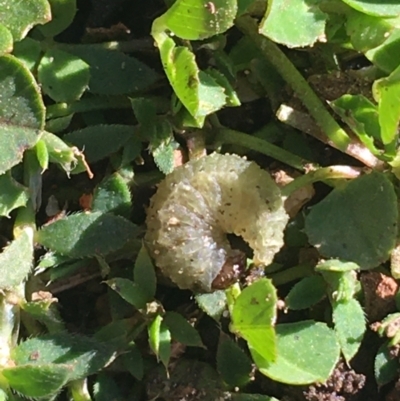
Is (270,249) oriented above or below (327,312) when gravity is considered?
above

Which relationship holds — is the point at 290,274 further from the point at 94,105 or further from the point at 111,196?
the point at 94,105

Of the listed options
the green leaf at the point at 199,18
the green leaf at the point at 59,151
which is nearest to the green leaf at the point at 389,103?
the green leaf at the point at 199,18

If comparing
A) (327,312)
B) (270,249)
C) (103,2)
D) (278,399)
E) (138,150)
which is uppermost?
(103,2)

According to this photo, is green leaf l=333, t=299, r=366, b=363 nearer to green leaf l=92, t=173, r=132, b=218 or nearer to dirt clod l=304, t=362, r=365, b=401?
dirt clod l=304, t=362, r=365, b=401

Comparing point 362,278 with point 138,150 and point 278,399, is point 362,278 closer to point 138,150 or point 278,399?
point 278,399

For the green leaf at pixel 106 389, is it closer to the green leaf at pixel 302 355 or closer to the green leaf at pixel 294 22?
the green leaf at pixel 302 355

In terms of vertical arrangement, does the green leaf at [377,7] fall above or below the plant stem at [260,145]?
above

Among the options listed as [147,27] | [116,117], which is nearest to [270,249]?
[116,117]
